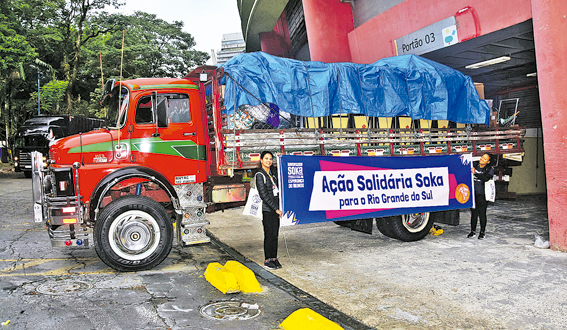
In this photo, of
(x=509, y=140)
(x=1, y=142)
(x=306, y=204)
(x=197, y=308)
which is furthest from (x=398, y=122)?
(x=1, y=142)

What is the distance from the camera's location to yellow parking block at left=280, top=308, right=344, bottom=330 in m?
4.29

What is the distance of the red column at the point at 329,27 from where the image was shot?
17109 millimetres

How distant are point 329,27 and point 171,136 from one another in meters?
11.7

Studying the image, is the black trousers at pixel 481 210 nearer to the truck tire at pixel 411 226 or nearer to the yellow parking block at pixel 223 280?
the truck tire at pixel 411 226

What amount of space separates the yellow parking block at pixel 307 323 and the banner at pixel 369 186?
8.80 ft

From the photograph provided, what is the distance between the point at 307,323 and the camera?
4.31 metres

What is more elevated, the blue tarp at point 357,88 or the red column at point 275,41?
the red column at point 275,41

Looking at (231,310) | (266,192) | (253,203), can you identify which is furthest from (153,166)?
(231,310)

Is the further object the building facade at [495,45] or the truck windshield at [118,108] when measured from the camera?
the building facade at [495,45]

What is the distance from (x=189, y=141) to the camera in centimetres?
742

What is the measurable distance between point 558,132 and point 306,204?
15.5 ft

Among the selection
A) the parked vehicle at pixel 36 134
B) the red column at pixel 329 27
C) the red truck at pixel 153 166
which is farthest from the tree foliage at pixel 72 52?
the red truck at pixel 153 166

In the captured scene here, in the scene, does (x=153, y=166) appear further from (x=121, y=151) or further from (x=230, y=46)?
(x=230, y=46)

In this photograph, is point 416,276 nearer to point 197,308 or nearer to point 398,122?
point 197,308
